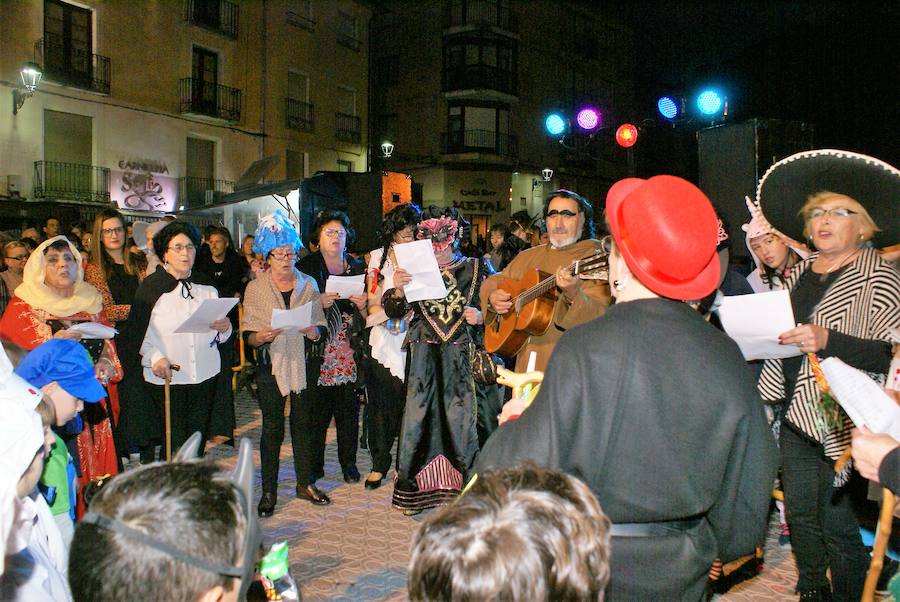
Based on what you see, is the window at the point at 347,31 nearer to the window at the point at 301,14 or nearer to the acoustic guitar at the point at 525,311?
the window at the point at 301,14

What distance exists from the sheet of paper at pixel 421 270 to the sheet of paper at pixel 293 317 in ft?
2.62

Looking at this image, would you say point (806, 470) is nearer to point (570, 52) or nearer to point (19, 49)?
point (19, 49)

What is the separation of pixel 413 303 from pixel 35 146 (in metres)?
19.0

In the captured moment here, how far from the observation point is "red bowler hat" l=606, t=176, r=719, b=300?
77.1 inches

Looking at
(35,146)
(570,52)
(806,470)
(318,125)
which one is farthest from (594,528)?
(570,52)

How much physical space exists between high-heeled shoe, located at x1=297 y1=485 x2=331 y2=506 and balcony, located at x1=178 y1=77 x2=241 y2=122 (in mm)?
20908

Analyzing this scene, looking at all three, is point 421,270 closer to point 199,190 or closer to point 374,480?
point 374,480

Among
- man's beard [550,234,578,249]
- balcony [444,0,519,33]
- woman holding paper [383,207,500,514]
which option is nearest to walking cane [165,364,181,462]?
woman holding paper [383,207,500,514]

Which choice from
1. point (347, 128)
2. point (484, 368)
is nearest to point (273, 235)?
point (484, 368)

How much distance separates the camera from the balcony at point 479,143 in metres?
33.0

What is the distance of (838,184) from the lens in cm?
352

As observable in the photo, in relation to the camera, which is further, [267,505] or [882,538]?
[267,505]

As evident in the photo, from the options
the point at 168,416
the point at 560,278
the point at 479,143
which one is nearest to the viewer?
the point at 560,278

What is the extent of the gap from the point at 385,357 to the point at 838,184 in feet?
12.5
